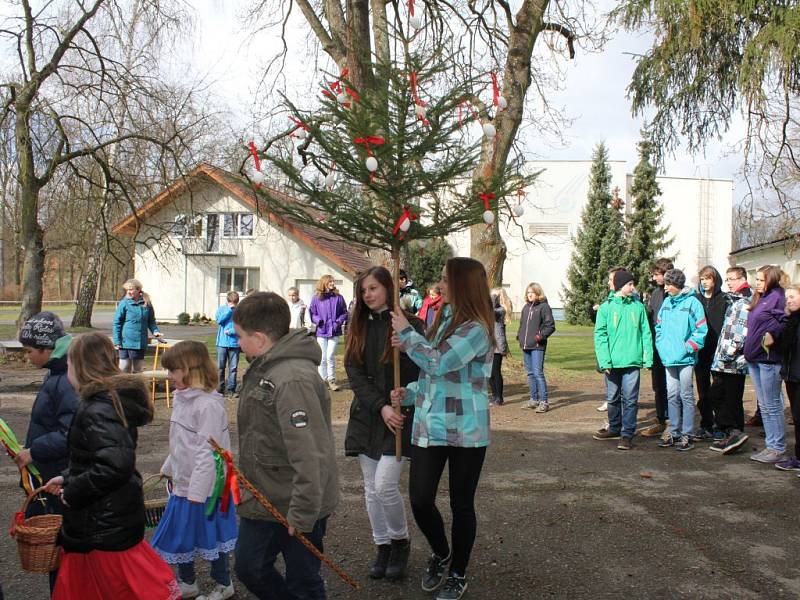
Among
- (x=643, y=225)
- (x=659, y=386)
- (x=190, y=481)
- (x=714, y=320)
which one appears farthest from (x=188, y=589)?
(x=643, y=225)

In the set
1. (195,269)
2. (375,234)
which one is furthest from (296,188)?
(195,269)

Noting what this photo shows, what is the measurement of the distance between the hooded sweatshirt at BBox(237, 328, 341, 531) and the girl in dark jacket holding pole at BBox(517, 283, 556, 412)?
25.0 ft

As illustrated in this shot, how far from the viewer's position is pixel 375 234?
5.38 m

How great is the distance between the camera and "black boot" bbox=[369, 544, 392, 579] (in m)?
4.29

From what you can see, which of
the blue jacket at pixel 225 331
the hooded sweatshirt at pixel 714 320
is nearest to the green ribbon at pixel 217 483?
the hooded sweatshirt at pixel 714 320

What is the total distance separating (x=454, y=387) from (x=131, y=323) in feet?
26.6

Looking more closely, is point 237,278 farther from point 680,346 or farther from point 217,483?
point 217,483

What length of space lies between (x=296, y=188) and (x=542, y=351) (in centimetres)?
575

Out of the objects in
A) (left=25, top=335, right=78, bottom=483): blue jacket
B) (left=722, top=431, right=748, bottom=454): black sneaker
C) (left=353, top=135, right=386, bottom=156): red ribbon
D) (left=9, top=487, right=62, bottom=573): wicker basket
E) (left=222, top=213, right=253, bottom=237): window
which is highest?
(left=222, top=213, right=253, bottom=237): window

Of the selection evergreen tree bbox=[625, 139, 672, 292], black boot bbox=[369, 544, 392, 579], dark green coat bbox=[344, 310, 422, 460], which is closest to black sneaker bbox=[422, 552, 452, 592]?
black boot bbox=[369, 544, 392, 579]

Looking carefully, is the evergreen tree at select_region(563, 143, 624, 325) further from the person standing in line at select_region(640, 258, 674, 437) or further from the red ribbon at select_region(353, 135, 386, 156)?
the red ribbon at select_region(353, 135, 386, 156)

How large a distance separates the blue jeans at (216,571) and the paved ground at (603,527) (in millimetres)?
200

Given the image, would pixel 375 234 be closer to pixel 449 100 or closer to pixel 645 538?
pixel 449 100

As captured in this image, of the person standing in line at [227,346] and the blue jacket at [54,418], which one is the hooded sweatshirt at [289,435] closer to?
the blue jacket at [54,418]
